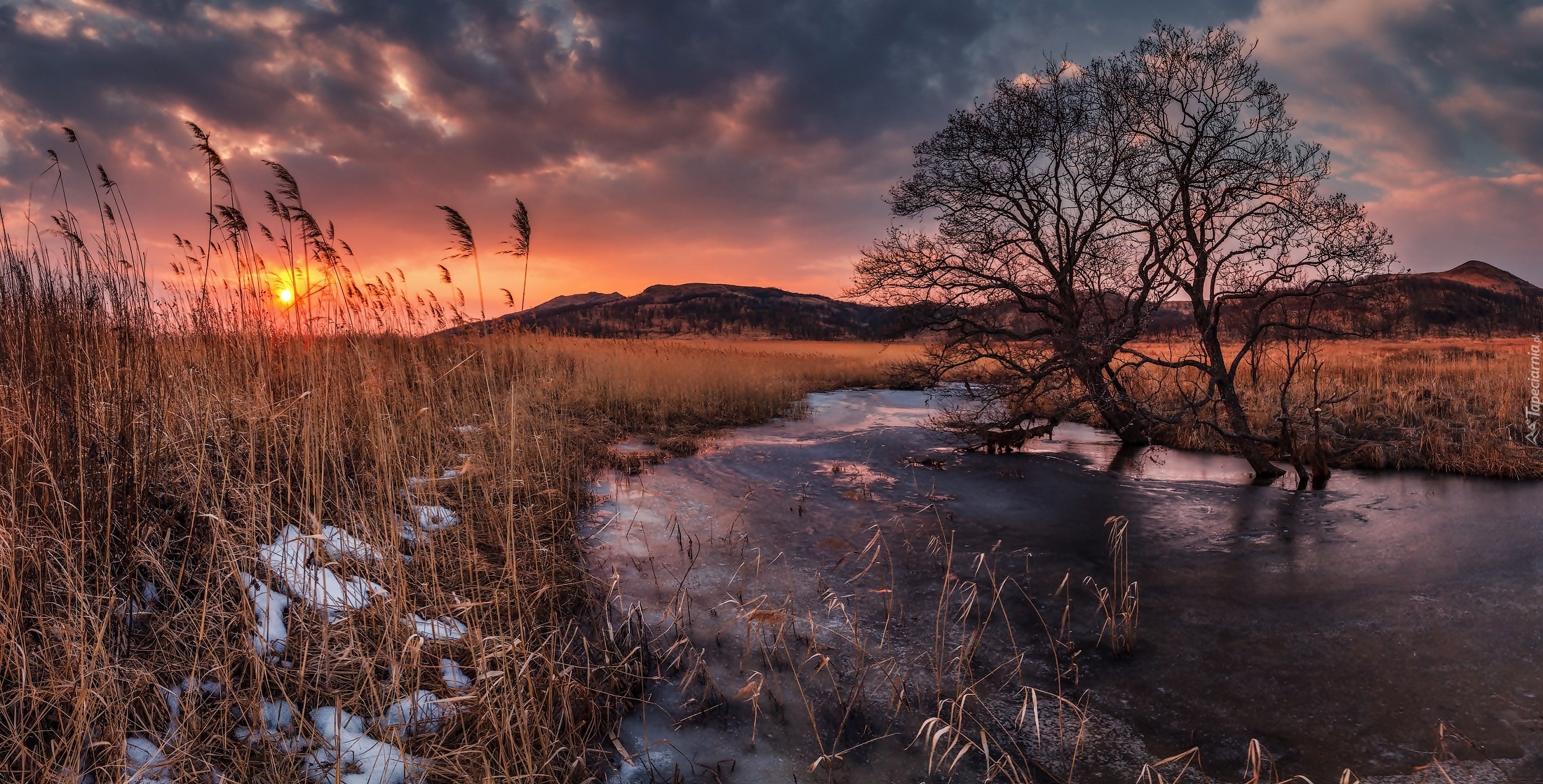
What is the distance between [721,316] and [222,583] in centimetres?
6973

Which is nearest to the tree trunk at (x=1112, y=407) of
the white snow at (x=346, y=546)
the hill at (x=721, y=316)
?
the white snow at (x=346, y=546)

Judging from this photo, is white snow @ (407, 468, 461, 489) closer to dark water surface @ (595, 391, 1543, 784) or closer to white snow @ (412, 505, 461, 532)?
white snow @ (412, 505, 461, 532)

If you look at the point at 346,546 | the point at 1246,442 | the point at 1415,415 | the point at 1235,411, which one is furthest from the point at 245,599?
the point at 1415,415

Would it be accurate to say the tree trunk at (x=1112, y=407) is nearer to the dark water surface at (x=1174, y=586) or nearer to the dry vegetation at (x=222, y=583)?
the dark water surface at (x=1174, y=586)

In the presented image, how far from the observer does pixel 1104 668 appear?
→ 13.0 feet

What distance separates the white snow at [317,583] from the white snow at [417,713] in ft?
2.15

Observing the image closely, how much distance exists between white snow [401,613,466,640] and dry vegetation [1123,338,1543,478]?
31.9ft

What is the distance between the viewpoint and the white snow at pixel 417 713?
2.70 meters

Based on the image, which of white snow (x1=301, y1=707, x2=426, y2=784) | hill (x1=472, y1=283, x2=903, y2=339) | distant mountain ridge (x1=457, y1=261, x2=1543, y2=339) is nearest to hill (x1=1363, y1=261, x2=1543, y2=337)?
distant mountain ridge (x1=457, y1=261, x2=1543, y2=339)

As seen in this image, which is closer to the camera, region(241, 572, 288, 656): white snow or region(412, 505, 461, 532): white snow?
region(241, 572, 288, 656): white snow

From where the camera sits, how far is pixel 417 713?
9.23 ft

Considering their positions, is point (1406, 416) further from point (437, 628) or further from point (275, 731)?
point (275, 731)

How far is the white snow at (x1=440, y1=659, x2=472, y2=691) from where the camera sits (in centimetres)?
304

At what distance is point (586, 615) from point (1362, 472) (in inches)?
458
